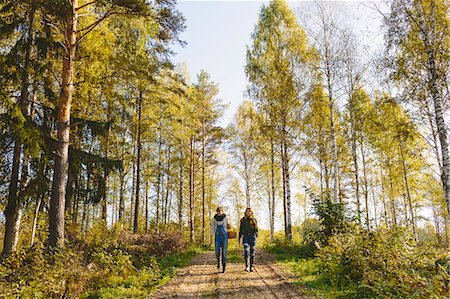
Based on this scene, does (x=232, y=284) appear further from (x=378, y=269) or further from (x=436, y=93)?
(x=436, y=93)

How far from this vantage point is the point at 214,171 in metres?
32.7

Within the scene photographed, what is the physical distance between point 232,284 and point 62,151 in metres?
6.33

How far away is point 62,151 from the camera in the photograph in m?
10.7

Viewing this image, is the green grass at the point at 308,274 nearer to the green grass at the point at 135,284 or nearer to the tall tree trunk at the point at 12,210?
the green grass at the point at 135,284

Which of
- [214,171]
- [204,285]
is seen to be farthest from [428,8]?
[214,171]

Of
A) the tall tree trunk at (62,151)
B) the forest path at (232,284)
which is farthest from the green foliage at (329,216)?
the tall tree trunk at (62,151)

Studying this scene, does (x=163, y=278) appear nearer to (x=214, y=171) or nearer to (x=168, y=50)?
(x=168, y=50)

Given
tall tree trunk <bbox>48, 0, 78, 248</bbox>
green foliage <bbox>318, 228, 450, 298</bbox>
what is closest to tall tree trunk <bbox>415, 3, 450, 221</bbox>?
green foliage <bbox>318, 228, 450, 298</bbox>

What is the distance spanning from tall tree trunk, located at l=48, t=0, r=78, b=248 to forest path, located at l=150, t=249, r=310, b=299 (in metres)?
3.56

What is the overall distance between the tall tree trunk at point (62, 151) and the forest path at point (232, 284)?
140 inches

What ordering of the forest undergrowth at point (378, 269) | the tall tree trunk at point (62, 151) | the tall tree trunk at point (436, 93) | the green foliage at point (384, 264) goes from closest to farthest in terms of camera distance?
1. the forest undergrowth at point (378, 269)
2. the green foliage at point (384, 264)
3. the tall tree trunk at point (62, 151)
4. the tall tree trunk at point (436, 93)

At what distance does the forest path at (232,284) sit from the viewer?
7938 mm

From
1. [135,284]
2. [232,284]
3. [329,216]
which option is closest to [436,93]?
[329,216]

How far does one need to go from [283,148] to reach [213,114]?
28.8ft
